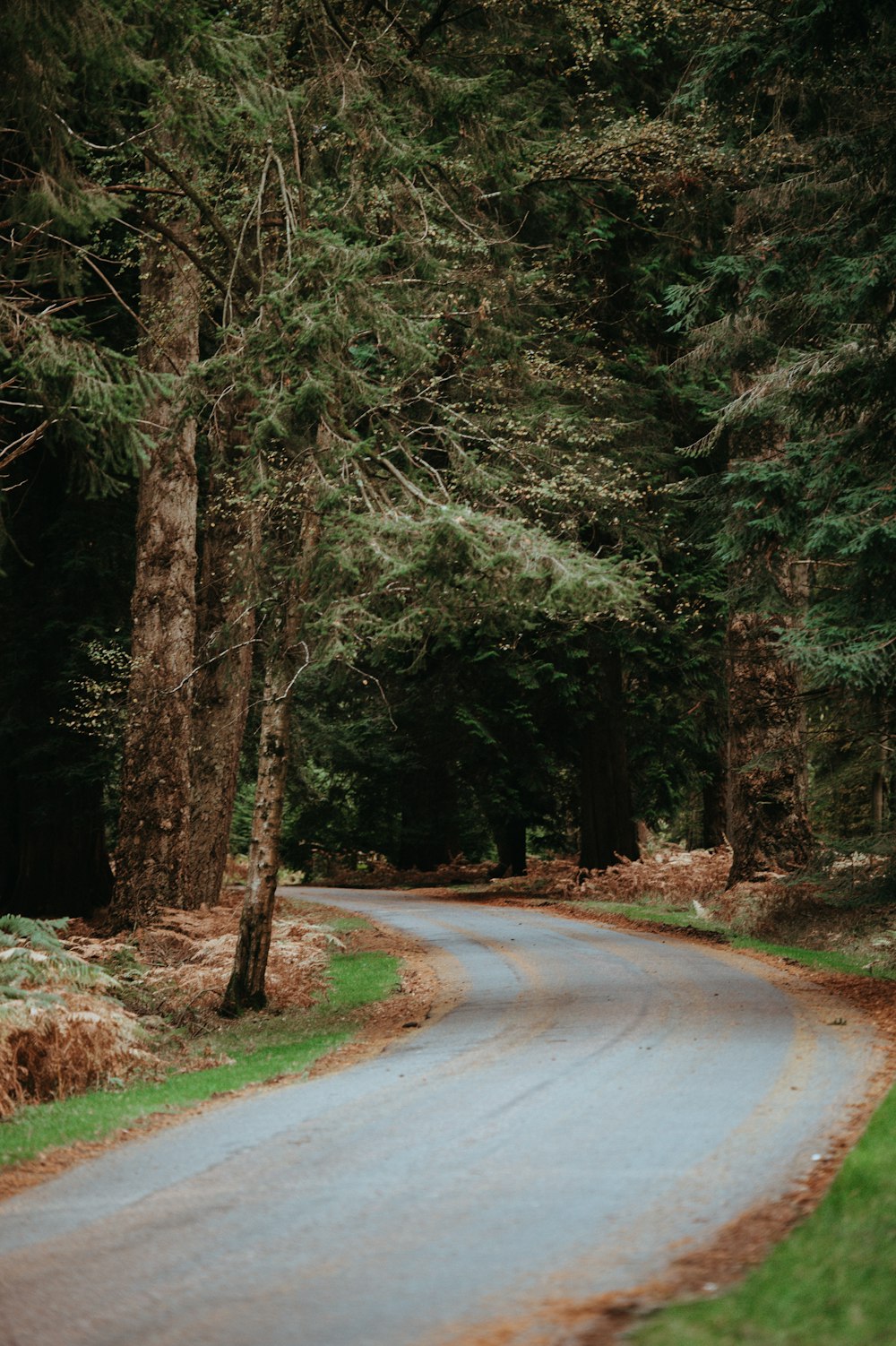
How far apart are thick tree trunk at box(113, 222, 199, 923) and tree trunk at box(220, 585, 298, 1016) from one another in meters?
4.14

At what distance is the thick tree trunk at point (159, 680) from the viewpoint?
15.7 metres

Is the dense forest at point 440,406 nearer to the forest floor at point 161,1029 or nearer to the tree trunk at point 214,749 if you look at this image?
the tree trunk at point 214,749

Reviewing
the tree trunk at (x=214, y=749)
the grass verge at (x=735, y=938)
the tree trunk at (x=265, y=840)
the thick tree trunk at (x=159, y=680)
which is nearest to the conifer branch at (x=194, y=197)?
the tree trunk at (x=265, y=840)

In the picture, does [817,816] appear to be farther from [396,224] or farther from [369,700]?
[396,224]

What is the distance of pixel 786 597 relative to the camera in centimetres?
1705

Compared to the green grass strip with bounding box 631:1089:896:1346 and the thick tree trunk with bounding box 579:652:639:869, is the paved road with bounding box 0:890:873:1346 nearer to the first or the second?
the green grass strip with bounding box 631:1089:896:1346

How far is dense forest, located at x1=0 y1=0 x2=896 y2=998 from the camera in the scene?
33.8 ft

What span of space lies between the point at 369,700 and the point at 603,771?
22.2 ft

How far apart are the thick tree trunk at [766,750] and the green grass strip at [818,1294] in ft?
44.7

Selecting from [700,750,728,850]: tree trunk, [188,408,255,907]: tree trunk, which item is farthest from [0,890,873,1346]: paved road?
[700,750,728,850]: tree trunk

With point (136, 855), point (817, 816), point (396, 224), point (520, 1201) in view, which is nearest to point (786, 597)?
point (396, 224)

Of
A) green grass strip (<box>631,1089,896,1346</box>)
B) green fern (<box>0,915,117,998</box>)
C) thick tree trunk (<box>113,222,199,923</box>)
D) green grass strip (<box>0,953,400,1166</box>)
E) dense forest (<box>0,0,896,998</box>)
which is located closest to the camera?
green grass strip (<box>631,1089,896,1346</box>)

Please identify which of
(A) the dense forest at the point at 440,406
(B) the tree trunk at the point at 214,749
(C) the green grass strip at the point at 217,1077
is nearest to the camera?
(C) the green grass strip at the point at 217,1077

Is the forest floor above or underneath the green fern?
underneath
